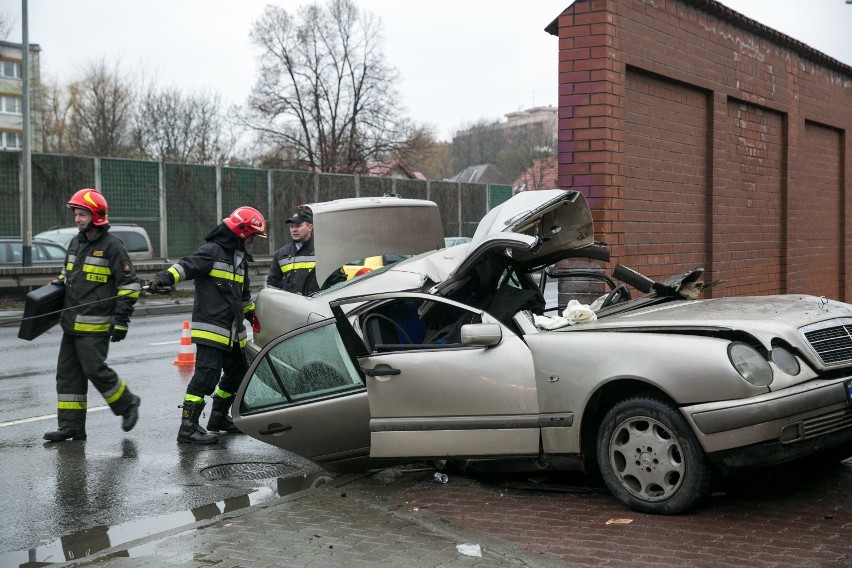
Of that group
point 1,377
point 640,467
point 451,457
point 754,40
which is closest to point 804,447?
point 640,467

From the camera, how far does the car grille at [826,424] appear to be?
4910 mm

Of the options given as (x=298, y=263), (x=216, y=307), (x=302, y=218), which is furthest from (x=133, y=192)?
(x=216, y=307)

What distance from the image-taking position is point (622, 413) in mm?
5195

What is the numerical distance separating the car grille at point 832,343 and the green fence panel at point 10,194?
24.6 meters

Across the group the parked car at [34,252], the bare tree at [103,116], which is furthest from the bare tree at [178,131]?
the parked car at [34,252]

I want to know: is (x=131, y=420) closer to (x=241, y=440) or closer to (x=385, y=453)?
(x=241, y=440)

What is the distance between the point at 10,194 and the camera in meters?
26.1

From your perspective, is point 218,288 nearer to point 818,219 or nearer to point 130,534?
point 130,534

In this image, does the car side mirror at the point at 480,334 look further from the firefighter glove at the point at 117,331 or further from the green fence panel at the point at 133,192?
the green fence panel at the point at 133,192

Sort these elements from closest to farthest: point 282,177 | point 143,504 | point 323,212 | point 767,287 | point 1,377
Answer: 1. point 143,504
2. point 323,212
3. point 1,377
4. point 767,287
5. point 282,177

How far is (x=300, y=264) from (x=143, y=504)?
347 centimetres

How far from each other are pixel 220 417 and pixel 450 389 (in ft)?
11.0

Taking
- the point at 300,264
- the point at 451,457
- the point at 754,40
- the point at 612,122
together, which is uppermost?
the point at 754,40

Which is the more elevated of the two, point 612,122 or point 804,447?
point 612,122
